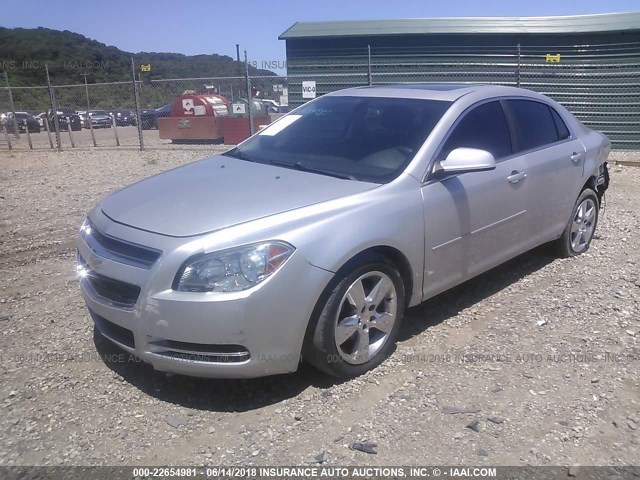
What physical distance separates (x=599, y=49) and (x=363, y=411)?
524 inches

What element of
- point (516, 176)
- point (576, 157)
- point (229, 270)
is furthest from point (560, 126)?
point (229, 270)

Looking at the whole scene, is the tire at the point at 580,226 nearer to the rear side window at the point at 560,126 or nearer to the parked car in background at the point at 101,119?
the rear side window at the point at 560,126

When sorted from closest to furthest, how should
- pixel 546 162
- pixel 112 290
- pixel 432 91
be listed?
pixel 112 290 → pixel 432 91 → pixel 546 162

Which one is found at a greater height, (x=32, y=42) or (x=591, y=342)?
(x=32, y=42)

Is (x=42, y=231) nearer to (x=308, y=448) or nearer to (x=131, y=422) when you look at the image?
(x=131, y=422)

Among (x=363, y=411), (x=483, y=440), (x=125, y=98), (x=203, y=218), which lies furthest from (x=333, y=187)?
(x=125, y=98)

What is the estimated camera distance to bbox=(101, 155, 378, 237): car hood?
120 inches

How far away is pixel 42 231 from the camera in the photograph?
6.54m

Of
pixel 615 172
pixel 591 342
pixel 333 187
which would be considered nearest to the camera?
pixel 333 187

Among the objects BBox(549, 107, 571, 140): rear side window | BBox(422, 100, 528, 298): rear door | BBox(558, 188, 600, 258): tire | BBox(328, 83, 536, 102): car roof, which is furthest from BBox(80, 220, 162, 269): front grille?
→ BBox(558, 188, 600, 258): tire

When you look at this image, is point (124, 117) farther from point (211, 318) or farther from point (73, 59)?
point (211, 318)

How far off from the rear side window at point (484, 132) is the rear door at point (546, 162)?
0.14m

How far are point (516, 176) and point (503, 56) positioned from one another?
10985 millimetres

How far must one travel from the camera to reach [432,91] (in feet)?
14.2
